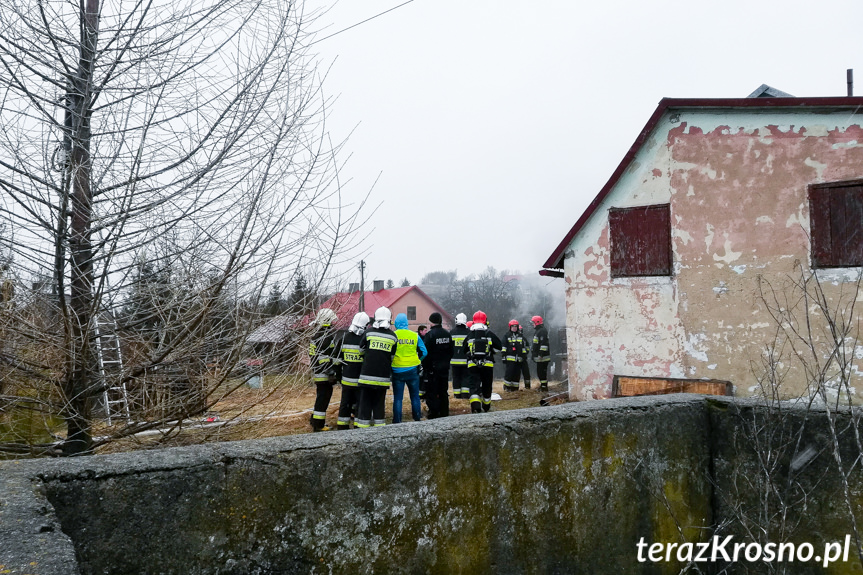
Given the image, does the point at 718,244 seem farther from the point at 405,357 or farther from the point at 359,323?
the point at 359,323

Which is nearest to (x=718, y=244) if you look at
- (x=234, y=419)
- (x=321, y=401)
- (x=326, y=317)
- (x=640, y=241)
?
(x=640, y=241)

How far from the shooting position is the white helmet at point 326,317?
166 inches

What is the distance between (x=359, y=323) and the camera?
26.1ft

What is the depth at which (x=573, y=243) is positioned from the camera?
11070 millimetres

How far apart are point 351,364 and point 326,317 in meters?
3.89

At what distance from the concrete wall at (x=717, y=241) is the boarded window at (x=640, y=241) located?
0.13 meters

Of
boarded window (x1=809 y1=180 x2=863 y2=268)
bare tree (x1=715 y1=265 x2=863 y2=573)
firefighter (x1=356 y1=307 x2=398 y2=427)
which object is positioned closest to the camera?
bare tree (x1=715 y1=265 x2=863 y2=573)

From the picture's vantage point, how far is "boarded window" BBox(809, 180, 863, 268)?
805 cm

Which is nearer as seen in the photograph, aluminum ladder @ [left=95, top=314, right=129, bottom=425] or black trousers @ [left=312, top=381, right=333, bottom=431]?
aluminum ladder @ [left=95, top=314, right=129, bottom=425]

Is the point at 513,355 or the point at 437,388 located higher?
the point at 513,355

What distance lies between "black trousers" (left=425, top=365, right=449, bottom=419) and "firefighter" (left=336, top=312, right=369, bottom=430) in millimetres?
1898

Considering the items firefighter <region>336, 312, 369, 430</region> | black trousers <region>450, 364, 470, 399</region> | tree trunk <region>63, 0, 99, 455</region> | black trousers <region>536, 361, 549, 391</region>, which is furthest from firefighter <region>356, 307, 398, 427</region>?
black trousers <region>536, 361, 549, 391</region>

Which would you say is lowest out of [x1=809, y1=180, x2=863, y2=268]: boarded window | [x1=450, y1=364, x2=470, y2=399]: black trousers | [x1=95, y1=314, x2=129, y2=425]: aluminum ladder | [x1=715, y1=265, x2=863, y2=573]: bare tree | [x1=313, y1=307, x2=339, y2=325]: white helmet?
[x1=450, y1=364, x2=470, y2=399]: black trousers

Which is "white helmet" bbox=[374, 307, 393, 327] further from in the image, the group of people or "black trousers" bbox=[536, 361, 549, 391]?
"black trousers" bbox=[536, 361, 549, 391]
